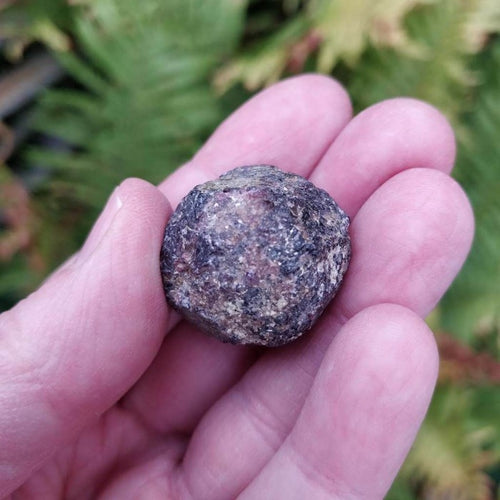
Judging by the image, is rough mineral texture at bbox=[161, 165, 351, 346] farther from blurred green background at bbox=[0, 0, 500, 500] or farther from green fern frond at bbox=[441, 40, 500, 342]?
green fern frond at bbox=[441, 40, 500, 342]

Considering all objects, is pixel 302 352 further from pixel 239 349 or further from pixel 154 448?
pixel 154 448

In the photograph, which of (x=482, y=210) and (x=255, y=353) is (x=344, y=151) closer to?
(x=255, y=353)

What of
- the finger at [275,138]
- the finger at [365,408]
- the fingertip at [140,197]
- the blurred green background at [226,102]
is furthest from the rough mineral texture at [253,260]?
the blurred green background at [226,102]

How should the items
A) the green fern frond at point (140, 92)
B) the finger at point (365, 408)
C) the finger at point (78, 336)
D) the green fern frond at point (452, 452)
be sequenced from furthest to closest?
1. the green fern frond at point (140, 92)
2. the green fern frond at point (452, 452)
3. the finger at point (78, 336)
4. the finger at point (365, 408)

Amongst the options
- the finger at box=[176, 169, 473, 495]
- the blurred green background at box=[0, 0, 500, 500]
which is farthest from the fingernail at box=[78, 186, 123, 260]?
the blurred green background at box=[0, 0, 500, 500]

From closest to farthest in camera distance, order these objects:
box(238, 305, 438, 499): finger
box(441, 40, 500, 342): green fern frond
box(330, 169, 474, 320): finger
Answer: box(238, 305, 438, 499): finger
box(330, 169, 474, 320): finger
box(441, 40, 500, 342): green fern frond

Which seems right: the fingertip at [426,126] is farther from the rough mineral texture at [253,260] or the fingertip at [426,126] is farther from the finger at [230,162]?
the rough mineral texture at [253,260]

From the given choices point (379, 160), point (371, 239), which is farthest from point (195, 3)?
point (371, 239)
